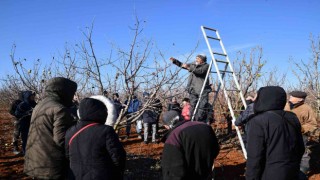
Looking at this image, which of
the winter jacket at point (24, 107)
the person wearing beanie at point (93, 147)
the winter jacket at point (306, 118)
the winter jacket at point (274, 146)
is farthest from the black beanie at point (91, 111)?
the winter jacket at point (24, 107)

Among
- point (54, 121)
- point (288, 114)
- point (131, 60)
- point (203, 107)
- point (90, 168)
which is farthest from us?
point (203, 107)

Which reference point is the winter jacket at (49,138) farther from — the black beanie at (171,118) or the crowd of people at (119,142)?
the black beanie at (171,118)

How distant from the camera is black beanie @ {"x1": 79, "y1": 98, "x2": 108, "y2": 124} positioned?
109 inches

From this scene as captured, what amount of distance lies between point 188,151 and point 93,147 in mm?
893

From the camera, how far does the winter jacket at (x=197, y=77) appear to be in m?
5.43

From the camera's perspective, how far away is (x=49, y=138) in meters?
3.01

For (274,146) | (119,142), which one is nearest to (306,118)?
(274,146)

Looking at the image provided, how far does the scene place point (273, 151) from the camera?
303cm

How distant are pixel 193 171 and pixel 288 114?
1296mm

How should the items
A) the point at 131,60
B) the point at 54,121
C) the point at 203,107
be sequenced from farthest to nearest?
1. the point at 203,107
2. the point at 131,60
3. the point at 54,121

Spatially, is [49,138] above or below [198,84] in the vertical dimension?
below

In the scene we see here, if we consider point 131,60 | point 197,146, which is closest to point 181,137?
point 197,146

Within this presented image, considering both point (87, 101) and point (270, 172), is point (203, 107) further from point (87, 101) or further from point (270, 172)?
point (87, 101)

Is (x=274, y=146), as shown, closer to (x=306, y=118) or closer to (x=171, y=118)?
(x=171, y=118)
